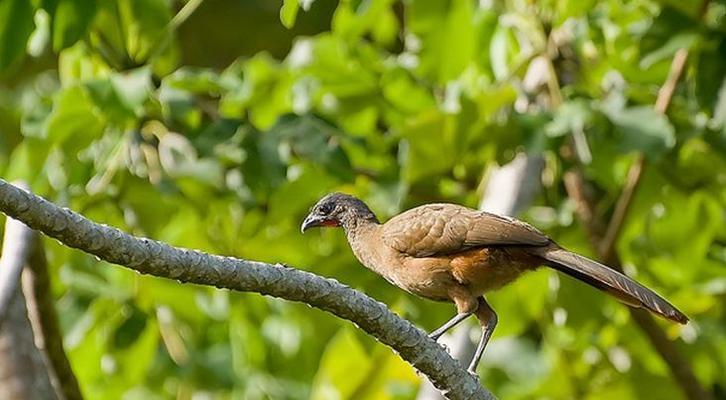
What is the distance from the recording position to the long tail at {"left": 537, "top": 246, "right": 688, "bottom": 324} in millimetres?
3941

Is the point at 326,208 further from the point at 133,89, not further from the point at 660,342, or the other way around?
the point at 660,342

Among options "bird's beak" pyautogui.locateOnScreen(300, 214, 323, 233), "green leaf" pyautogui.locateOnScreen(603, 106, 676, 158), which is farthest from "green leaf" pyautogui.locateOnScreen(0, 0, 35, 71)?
"green leaf" pyautogui.locateOnScreen(603, 106, 676, 158)

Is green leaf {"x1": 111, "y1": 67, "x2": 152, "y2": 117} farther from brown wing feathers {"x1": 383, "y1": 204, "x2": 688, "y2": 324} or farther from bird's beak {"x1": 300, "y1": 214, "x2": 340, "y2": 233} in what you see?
brown wing feathers {"x1": 383, "y1": 204, "x2": 688, "y2": 324}

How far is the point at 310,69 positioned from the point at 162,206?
65cm

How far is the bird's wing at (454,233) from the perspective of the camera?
4.30 meters

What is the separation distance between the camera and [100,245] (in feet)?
10.0

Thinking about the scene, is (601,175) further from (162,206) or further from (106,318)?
(106,318)

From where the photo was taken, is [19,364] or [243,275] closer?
[243,275]

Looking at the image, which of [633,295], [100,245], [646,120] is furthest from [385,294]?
[100,245]

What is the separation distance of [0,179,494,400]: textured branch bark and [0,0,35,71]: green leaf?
1660 mm

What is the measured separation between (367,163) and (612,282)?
185 centimetres

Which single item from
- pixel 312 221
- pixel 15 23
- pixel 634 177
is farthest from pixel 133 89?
pixel 634 177

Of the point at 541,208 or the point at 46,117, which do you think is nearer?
the point at 46,117

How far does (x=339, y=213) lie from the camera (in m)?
4.77
